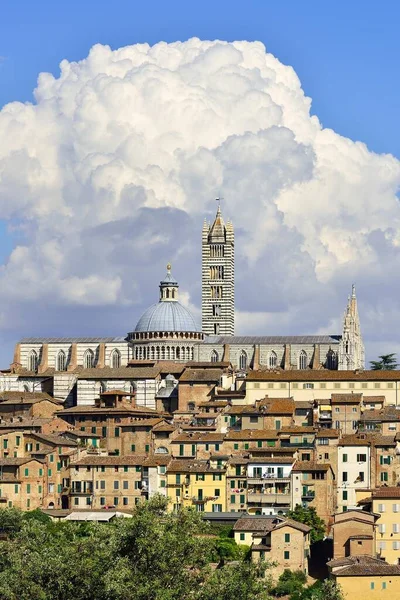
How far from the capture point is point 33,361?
410 ft

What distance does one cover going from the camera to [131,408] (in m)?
96.4

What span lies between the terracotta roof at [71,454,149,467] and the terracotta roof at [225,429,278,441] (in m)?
4.71

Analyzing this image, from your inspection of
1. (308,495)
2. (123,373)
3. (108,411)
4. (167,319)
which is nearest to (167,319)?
(167,319)

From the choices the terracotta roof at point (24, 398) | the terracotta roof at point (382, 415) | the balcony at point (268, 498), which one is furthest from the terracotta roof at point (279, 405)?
the terracotta roof at point (24, 398)

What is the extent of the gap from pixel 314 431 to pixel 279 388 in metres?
12.3

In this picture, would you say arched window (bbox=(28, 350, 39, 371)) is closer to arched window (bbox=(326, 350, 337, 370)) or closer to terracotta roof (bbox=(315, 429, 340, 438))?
arched window (bbox=(326, 350, 337, 370))

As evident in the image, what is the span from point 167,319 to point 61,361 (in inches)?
342

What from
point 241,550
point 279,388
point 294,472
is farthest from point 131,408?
point 241,550

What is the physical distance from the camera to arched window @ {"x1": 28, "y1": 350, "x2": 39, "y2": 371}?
408ft

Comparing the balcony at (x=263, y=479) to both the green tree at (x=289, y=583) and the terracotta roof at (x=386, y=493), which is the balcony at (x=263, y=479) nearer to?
the terracotta roof at (x=386, y=493)

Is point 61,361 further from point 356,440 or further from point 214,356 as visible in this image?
Result: point 356,440

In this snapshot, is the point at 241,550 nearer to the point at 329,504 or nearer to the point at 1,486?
the point at 329,504

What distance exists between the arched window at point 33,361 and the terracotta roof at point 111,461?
37.9 meters

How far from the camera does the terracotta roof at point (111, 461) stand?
85562 mm
